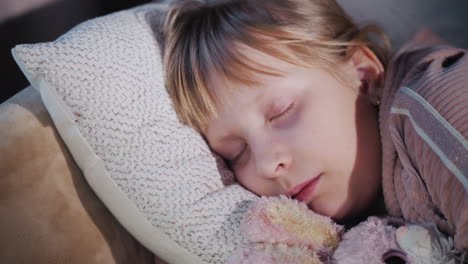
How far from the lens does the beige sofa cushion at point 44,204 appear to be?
76 cm

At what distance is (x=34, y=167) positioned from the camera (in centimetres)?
81

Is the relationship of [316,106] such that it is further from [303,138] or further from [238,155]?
[238,155]

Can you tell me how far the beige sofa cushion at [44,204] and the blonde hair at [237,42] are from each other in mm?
253

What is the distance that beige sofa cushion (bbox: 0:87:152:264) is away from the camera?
2.49ft

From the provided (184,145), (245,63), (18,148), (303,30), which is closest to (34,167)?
(18,148)

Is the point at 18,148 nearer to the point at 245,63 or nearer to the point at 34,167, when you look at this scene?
the point at 34,167

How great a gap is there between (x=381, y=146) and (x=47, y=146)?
65 centimetres

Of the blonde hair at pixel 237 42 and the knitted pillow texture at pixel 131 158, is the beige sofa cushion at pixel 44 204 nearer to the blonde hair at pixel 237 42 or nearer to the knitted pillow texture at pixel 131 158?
the knitted pillow texture at pixel 131 158

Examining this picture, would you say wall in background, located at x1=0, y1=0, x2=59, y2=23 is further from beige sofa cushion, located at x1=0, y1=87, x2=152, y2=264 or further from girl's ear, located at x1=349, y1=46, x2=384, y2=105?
girl's ear, located at x1=349, y1=46, x2=384, y2=105

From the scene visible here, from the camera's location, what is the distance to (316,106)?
89 cm

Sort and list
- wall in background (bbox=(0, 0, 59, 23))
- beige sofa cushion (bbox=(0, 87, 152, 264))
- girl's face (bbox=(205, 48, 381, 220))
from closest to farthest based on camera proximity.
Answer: beige sofa cushion (bbox=(0, 87, 152, 264))
girl's face (bbox=(205, 48, 381, 220))
wall in background (bbox=(0, 0, 59, 23))

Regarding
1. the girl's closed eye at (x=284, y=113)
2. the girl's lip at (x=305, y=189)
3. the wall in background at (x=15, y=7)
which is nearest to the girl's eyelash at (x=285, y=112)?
the girl's closed eye at (x=284, y=113)

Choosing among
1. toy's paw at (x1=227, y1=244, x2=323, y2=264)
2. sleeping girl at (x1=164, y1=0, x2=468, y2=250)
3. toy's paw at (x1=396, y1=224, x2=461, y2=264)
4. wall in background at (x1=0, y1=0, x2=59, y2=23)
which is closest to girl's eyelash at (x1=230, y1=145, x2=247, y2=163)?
sleeping girl at (x1=164, y1=0, x2=468, y2=250)

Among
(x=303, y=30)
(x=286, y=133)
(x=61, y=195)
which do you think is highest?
(x=303, y=30)
